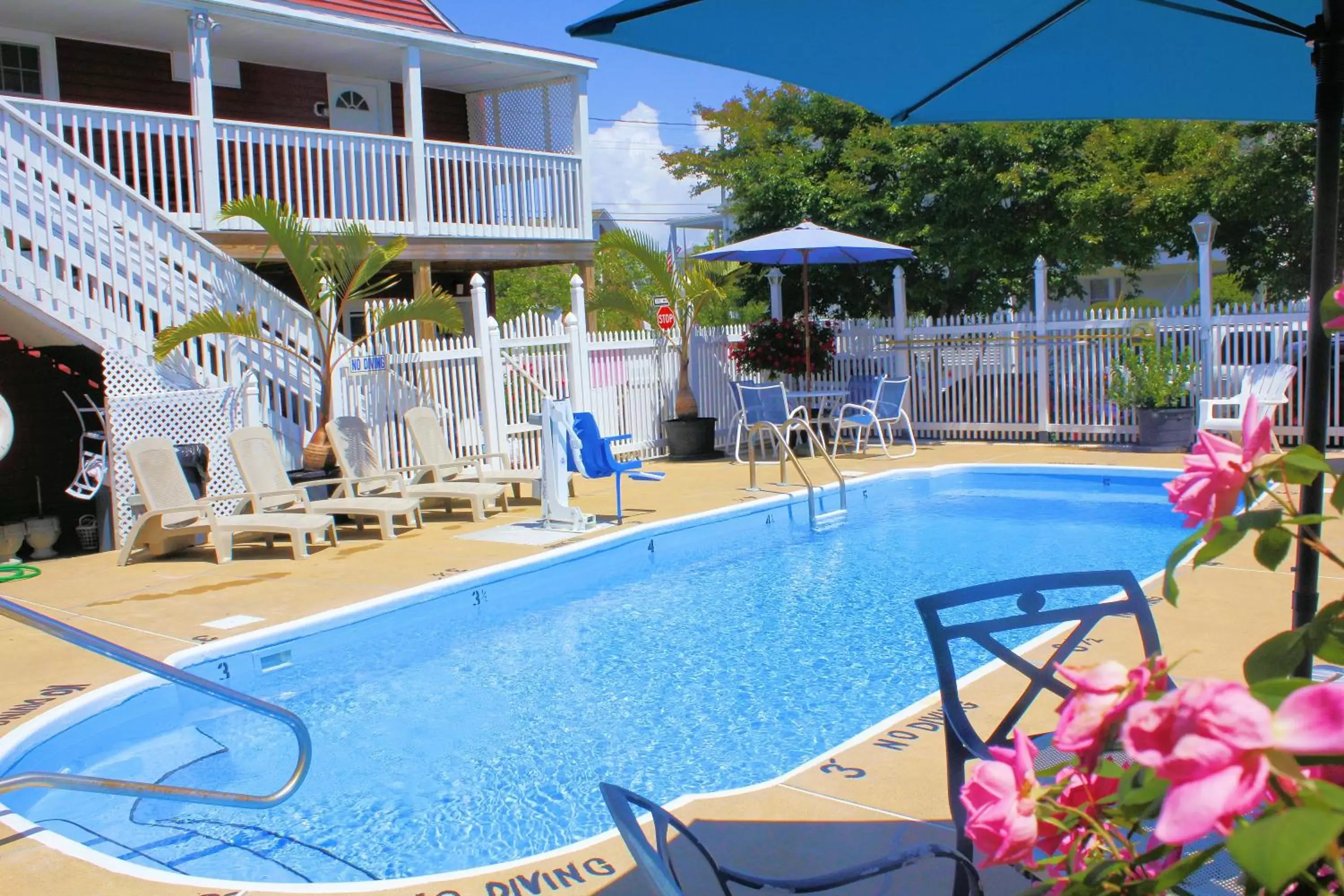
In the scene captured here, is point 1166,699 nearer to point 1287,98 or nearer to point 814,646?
point 1287,98

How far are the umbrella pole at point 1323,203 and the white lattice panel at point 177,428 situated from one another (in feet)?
25.6

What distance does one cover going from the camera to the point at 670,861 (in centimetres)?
193

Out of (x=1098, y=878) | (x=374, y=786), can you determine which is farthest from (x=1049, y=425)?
(x=1098, y=878)

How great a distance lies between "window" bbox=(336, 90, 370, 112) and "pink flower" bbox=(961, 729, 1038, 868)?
56.8 ft

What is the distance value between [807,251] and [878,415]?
2.18 metres

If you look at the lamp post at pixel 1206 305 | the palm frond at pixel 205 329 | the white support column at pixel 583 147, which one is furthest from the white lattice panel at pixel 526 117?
the lamp post at pixel 1206 305

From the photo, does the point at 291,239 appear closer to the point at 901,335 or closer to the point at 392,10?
the point at 392,10

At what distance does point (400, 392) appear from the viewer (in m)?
11.6

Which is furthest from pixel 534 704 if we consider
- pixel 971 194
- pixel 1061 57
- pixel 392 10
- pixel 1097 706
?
pixel 392 10

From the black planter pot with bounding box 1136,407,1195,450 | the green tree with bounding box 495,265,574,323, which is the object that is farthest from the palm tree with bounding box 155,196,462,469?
the green tree with bounding box 495,265,574,323

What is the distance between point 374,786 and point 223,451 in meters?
6.04

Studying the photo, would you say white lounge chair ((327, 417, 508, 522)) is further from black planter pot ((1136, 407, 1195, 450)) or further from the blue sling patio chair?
black planter pot ((1136, 407, 1195, 450))

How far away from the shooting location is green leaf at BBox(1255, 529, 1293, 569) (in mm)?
1031

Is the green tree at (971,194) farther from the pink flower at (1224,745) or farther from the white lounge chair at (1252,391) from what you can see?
the pink flower at (1224,745)
